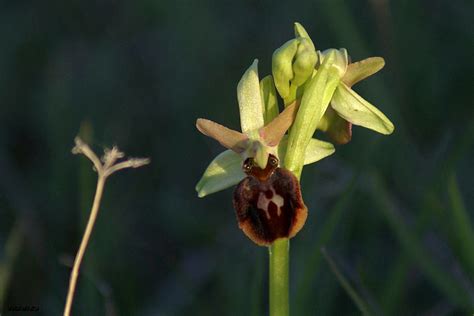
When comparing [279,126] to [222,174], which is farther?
[222,174]

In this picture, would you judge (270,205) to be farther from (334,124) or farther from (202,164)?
(202,164)

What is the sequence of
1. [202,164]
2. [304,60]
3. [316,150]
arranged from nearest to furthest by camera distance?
[304,60], [316,150], [202,164]

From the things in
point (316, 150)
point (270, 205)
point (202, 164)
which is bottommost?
point (270, 205)

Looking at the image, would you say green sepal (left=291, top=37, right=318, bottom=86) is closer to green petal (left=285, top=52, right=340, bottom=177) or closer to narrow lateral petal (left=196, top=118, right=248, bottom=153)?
green petal (left=285, top=52, right=340, bottom=177)

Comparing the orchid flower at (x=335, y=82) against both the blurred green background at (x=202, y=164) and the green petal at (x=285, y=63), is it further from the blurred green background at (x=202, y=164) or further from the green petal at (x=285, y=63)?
the blurred green background at (x=202, y=164)

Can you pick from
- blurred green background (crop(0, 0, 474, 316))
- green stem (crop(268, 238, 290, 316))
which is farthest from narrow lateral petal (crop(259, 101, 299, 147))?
blurred green background (crop(0, 0, 474, 316))

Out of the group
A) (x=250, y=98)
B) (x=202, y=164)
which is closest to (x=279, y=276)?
(x=250, y=98)

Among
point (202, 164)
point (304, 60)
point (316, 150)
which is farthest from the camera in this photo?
point (202, 164)
